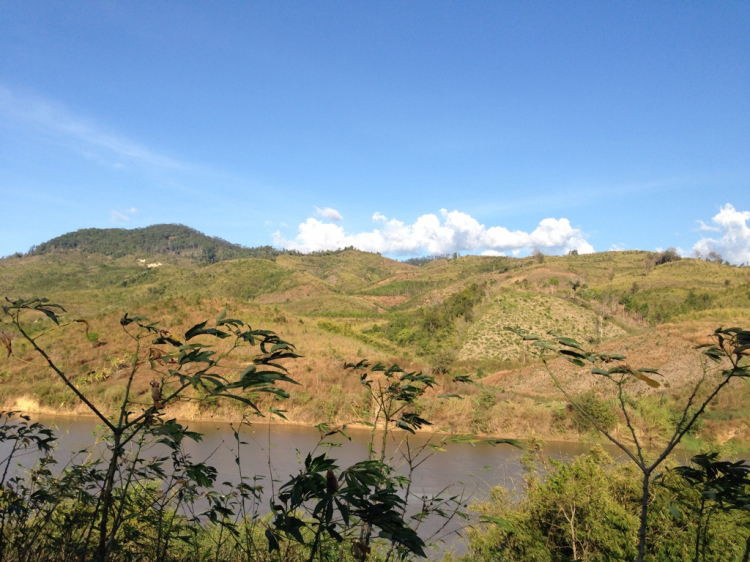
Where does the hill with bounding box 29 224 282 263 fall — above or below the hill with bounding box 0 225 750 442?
above

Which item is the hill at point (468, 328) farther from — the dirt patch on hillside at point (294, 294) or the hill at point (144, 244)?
the hill at point (144, 244)

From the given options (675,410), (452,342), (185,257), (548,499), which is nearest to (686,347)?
(675,410)

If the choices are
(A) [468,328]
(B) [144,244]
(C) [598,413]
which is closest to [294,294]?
(A) [468,328]

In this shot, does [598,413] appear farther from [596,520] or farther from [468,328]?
[468,328]

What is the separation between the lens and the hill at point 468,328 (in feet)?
58.9

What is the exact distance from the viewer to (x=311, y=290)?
7625 centimetres

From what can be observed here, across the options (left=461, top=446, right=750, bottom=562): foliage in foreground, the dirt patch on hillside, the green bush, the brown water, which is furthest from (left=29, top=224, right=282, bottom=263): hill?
(left=461, top=446, right=750, bottom=562): foliage in foreground

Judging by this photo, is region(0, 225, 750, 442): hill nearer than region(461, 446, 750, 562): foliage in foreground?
No

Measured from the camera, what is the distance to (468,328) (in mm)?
33312

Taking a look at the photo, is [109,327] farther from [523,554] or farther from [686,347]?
[686,347]

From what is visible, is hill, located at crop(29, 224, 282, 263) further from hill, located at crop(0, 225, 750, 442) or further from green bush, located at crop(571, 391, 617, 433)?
green bush, located at crop(571, 391, 617, 433)

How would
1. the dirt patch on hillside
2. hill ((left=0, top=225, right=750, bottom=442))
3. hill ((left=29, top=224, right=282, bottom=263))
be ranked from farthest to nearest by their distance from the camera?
hill ((left=29, top=224, right=282, bottom=263)) → the dirt patch on hillside → hill ((left=0, top=225, right=750, bottom=442))

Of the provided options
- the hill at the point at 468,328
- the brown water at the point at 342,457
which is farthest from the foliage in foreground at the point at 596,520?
the brown water at the point at 342,457

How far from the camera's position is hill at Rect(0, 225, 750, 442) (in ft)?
58.9
